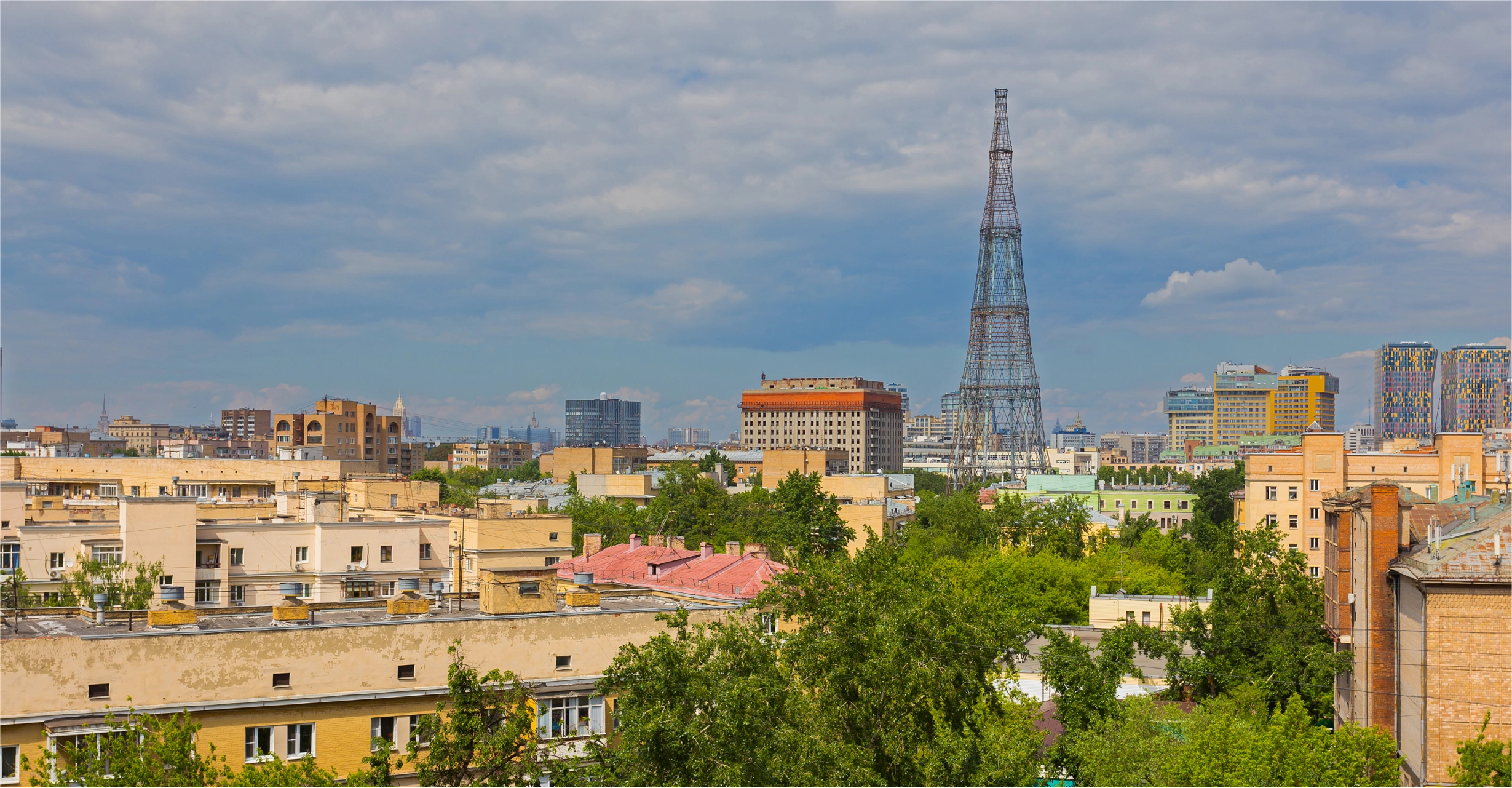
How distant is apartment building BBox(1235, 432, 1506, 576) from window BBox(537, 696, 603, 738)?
4293 centimetres

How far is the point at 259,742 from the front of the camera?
21.5 m

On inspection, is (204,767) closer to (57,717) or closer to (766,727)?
(57,717)

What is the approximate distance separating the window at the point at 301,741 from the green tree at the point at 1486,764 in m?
19.2

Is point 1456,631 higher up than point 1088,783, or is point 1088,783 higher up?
point 1456,631

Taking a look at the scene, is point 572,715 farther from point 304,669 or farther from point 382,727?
point 304,669

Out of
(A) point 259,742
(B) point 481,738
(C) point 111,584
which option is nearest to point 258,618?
(A) point 259,742

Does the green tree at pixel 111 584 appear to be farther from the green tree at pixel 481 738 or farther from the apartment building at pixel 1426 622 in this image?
the apartment building at pixel 1426 622

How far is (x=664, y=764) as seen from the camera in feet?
58.4

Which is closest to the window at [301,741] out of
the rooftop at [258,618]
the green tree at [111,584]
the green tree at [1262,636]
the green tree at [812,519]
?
the rooftop at [258,618]

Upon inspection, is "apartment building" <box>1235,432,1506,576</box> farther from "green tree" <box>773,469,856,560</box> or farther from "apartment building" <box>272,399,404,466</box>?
"apartment building" <box>272,399,404,466</box>

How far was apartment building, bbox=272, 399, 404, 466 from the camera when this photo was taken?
14762cm

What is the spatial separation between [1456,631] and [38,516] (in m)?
48.1

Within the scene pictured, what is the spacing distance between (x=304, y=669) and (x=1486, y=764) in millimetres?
19706

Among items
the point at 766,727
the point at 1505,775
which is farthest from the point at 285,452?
the point at 1505,775
